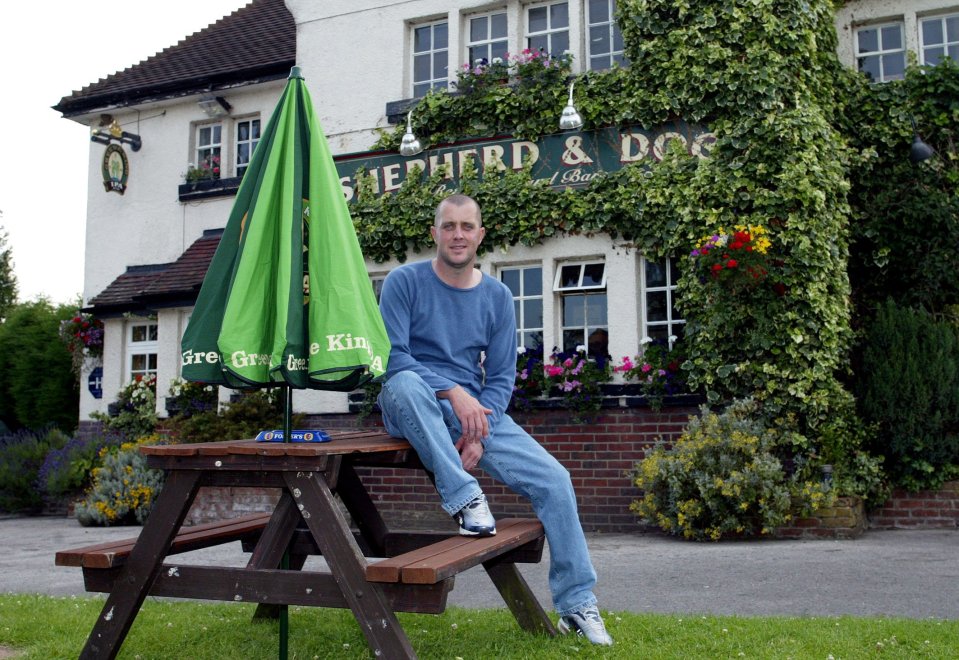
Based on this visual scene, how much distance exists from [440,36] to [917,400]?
23.2 ft

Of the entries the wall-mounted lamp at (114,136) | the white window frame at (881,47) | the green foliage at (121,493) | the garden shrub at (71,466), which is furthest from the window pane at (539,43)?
the garden shrub at (71,466)

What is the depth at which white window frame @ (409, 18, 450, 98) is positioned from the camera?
37.9 ft

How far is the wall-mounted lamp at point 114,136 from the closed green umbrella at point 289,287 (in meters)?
11.7

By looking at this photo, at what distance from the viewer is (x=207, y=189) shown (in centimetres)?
1394

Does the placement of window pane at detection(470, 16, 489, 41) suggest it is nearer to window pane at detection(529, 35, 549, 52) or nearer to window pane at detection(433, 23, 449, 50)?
window pane at detection(433, 23, 449, 50)

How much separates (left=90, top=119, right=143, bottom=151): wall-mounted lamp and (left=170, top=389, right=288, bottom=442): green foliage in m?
5.39

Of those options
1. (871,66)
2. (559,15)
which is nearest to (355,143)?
(559,15)

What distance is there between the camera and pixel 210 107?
46.0 ft

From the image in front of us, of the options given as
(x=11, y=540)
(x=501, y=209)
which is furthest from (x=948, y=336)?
(x=11, y=540)

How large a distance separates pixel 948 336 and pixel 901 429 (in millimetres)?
1040

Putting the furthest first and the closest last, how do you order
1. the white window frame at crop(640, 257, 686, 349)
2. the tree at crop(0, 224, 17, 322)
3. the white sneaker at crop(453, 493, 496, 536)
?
the tree at crop(0, 224, 17, 322), the white window frame at crop(640, 257, 686, 349), the white sneaker at crop(453, 493, 496, 536)

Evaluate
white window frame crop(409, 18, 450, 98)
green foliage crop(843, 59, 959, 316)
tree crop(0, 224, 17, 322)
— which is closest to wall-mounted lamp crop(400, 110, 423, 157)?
white window frame crop(409, 18, 450, 98)

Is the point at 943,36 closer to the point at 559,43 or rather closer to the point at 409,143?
the point at 559,43

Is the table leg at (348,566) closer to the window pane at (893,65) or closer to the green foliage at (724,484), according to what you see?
the green foliage at (724,484)
